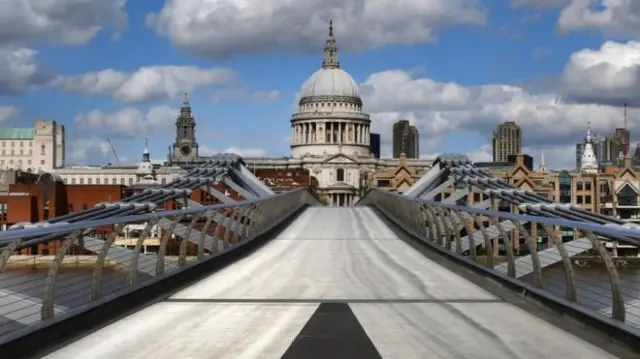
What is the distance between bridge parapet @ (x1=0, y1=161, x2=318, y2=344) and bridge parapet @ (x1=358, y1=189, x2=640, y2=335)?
4.71 meters

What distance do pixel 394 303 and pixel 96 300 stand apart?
3959mm

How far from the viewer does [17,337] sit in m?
9.41

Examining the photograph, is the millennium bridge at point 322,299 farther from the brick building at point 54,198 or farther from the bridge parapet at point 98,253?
the brick building at point 54,198

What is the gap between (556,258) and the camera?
1431cm

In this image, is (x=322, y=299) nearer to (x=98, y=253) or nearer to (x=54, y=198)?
(x=98, y=253)

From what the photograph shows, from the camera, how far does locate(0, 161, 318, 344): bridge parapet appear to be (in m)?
10.5

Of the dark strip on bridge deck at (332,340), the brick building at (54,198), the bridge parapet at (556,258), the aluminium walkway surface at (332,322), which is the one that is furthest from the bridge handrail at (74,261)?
the brick building at (54,198)

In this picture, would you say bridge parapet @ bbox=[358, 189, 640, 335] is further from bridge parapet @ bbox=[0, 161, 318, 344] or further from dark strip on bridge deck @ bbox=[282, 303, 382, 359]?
bridge parapet @ bbox=[0, 161, 318, 344]

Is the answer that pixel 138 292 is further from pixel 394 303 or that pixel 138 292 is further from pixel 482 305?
pixel 482 305

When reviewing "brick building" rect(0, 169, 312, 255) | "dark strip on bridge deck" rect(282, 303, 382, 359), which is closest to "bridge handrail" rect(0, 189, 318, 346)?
"dark strip on bridge deck" rect(282, 303, 382, 359)

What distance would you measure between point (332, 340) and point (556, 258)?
16.3 feet

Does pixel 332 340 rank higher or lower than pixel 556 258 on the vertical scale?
lower

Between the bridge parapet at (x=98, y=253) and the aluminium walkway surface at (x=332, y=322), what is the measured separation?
56cm

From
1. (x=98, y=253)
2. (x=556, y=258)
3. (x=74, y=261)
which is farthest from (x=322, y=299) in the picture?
(x=74, y=261)
